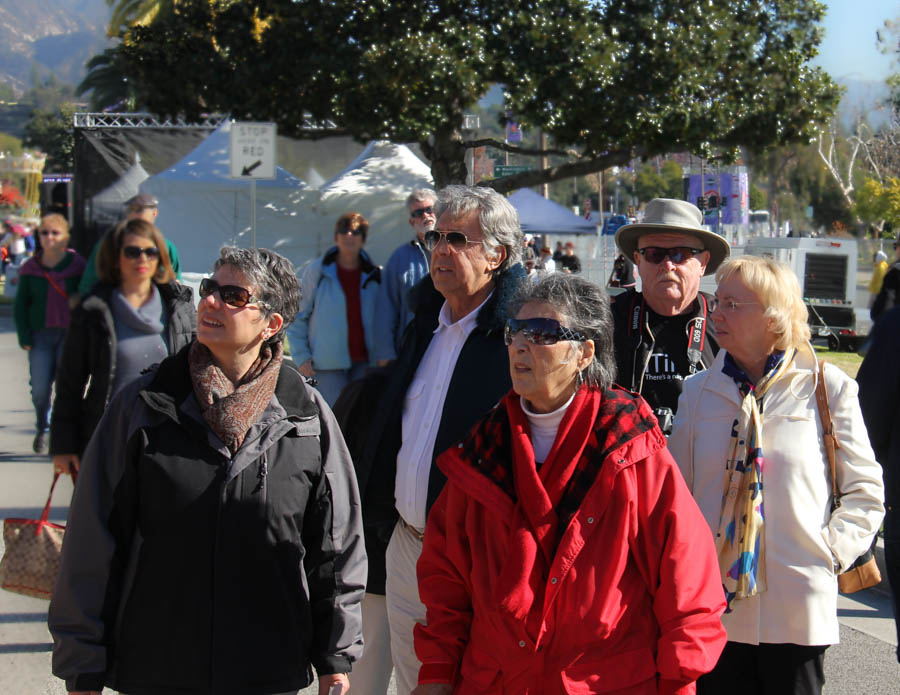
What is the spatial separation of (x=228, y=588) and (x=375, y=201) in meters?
17.4

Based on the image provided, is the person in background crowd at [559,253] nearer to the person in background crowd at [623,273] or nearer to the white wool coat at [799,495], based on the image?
the person in background crowd at [623,273]

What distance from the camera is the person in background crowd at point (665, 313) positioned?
11.9 feet

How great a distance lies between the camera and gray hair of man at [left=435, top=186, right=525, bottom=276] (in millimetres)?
3402

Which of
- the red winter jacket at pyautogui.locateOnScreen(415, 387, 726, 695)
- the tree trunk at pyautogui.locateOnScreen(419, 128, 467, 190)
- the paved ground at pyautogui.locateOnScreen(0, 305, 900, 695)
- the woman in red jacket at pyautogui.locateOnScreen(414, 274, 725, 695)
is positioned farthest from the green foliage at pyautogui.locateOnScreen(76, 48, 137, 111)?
the red winter jacket at pyautogui.locateOnScreen(415, 387, 726, 695)

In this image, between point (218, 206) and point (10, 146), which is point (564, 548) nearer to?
point (218, 206)

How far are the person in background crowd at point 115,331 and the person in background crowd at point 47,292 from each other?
3.49 metres

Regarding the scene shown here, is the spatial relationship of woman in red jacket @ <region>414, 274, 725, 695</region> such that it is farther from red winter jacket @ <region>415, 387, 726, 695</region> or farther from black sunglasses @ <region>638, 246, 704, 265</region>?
black sunglasses @ <region>638, 246, 704, 265</region>

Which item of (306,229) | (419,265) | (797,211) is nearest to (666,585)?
(419,265)

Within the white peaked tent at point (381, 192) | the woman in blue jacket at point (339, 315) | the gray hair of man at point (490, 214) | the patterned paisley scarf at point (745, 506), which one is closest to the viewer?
the patterned paisley scarf at point (745, 506)

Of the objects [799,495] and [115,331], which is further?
[115,331]

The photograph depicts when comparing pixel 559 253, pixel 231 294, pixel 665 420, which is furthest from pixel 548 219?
pixel 231 294

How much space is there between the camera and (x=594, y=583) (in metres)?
2.35

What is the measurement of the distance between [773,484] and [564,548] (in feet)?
3.33

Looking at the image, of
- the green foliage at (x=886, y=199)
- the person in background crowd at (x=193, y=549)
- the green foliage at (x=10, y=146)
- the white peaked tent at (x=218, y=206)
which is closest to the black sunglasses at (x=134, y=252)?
the person in background crowd at (x=193, y=549)
